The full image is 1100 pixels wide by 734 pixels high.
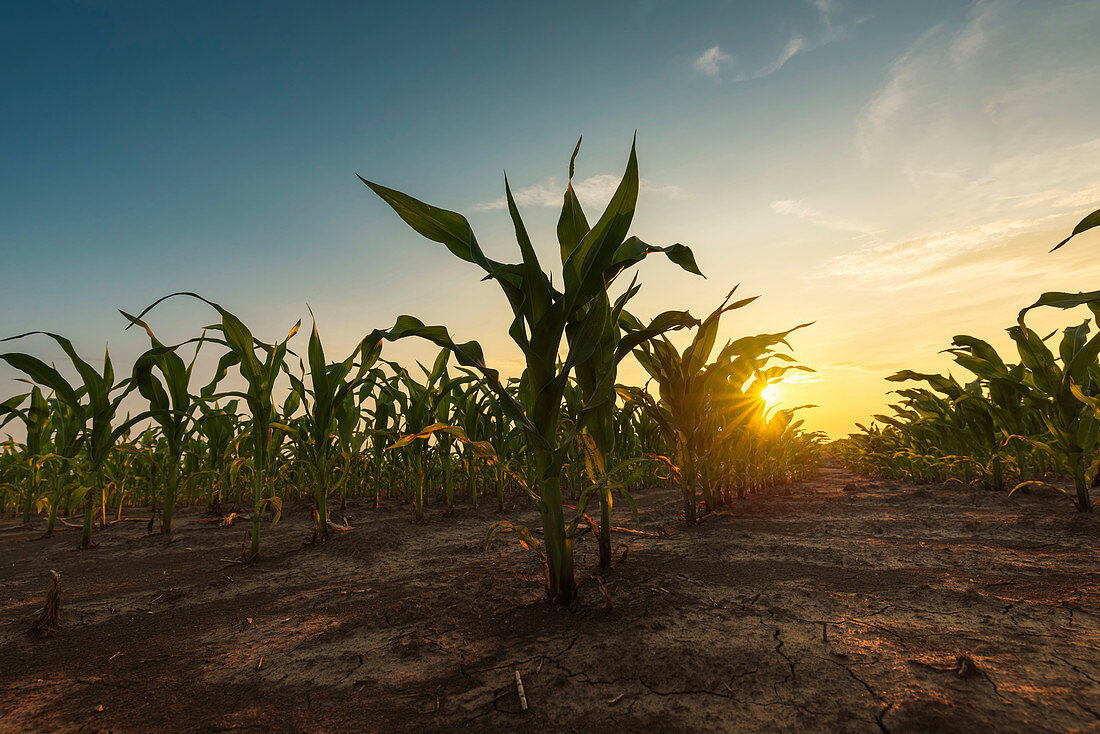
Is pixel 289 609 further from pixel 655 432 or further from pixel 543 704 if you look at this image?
pixel 655 432

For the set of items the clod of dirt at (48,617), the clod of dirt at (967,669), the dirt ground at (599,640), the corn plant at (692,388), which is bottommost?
the dirt ground at (599,640)

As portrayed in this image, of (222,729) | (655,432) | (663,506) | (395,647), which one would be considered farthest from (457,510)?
(222,729)

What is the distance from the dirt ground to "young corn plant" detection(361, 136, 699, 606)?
0.32 m

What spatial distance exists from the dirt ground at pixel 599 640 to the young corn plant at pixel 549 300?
12.6 inches

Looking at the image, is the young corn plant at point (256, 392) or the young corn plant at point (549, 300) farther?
the young corn plant at point (256, 392)

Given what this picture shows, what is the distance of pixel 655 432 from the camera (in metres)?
4.20

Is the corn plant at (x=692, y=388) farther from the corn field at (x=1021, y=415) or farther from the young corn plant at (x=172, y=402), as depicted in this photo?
the young corn plant at (x=172, y=402)

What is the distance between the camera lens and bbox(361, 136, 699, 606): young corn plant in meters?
1.29

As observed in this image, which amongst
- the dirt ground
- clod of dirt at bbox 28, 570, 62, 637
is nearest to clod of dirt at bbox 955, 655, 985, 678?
the dirt ground

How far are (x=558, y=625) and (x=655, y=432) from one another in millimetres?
3100

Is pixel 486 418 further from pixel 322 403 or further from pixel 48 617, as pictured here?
pixel 48 617

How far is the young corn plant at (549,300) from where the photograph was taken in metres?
1.29

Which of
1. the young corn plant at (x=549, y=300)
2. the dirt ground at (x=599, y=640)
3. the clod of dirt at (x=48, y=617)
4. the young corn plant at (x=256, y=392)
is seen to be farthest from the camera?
the young corn plant at (x=256, y=392)

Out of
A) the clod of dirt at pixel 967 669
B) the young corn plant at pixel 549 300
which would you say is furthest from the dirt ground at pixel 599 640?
the young corn plant at pixel 549 300
